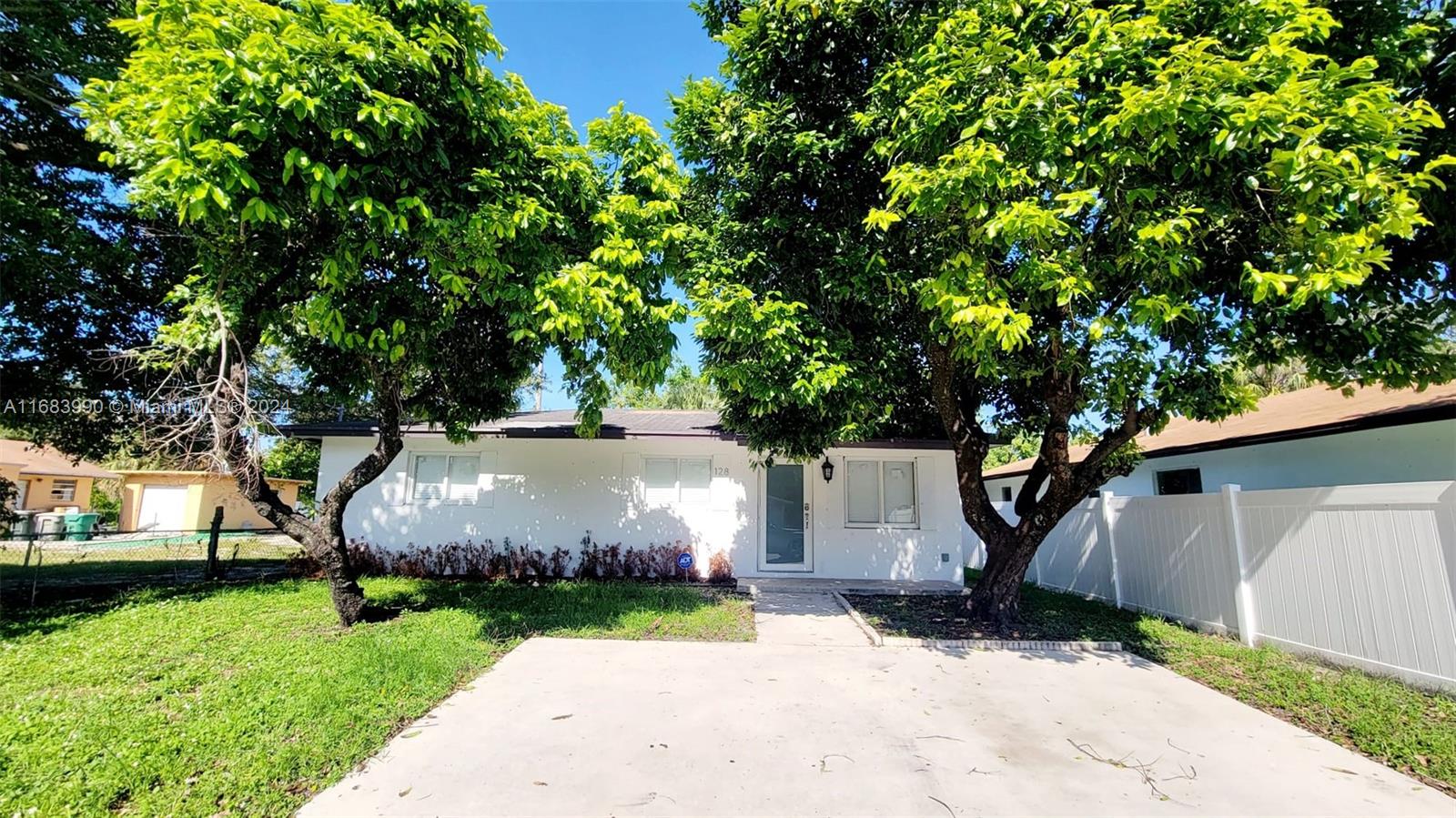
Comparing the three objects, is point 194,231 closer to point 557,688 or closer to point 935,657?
point 557,688


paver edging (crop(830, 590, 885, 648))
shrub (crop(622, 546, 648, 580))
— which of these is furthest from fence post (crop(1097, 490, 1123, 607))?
shrub (crop(622, 546, 648, 580))

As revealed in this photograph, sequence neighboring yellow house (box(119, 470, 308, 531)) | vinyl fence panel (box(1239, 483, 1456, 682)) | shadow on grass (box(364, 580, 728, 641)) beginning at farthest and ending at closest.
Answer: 1. neighboring yellow house (box(119, 470, 308, 531))
2. shadow on grass (box(364, 580, 728, 641))
3. vinyl fence panel (box(1239, 483, 1456, 682))

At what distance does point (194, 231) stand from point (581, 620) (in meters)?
6.32

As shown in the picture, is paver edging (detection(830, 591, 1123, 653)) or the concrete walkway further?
the concrete walkway

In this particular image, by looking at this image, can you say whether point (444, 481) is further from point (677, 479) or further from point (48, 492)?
point (48, 492)

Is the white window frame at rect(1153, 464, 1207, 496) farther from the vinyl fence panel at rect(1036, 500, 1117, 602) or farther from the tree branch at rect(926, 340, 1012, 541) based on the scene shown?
the tree branch at rect(926, 340, 1012, 541)

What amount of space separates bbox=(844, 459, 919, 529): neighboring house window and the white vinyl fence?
3527mm

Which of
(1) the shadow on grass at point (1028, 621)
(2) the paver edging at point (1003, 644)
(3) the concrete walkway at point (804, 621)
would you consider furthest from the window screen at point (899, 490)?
(2) the paver edging at point (1003, 644)

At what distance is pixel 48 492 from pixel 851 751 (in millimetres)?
37200

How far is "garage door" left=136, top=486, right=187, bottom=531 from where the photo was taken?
2312 cm

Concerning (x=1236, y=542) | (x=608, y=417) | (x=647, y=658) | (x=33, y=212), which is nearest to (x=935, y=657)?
(x=647, y=658)

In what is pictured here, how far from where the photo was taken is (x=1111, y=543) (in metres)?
8.74

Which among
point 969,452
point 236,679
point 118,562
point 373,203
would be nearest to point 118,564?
point 118,562

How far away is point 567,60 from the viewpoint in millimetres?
8266
